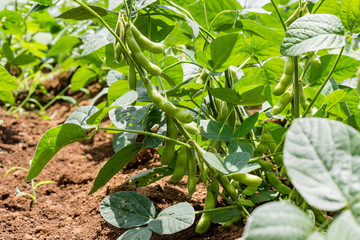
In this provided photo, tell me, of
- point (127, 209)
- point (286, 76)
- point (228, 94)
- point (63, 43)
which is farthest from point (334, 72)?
point (63, 43)

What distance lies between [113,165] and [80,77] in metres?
1.59

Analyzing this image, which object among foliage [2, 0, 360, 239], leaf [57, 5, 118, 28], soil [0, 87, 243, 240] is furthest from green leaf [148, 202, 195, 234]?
leaf [57, 5, 118, 28]

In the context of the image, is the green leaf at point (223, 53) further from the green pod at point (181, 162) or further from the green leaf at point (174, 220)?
the green leaf at point (174, 220)

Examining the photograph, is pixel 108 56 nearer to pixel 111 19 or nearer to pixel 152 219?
pixel 111 19

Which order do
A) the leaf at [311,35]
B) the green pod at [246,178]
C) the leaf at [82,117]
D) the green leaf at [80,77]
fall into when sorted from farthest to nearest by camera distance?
the green leaf at [80,77] < the leaf at [82,117] < the green pod at [246,178] < the leaf at [311,35]

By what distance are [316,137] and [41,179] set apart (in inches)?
54.2

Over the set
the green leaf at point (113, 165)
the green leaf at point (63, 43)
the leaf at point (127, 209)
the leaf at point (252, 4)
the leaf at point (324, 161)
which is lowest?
the green leaf at point (63, 43)

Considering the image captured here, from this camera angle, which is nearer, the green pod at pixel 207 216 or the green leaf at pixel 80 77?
the green pod at pixel 207 216

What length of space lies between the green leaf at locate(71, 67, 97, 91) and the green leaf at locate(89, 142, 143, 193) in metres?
1.54

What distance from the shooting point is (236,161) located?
34.0 inches

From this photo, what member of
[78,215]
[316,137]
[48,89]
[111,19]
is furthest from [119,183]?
[48,89]

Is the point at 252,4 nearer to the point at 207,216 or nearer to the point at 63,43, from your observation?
the point at 207,216

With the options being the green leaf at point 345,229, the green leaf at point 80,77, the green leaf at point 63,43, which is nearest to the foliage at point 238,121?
the green leaf at point 345,229

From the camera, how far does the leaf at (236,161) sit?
2.76 ft
